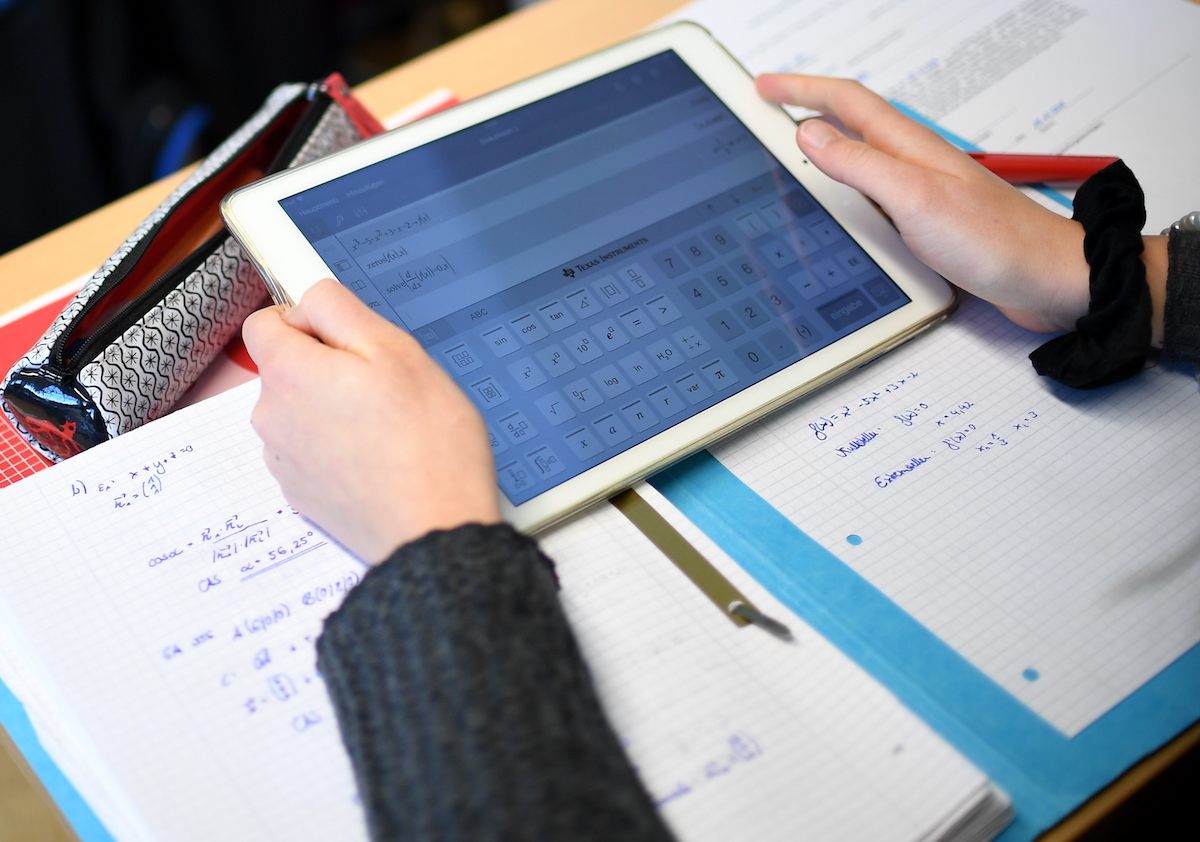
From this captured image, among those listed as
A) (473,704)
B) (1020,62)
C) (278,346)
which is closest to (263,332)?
(278,346)

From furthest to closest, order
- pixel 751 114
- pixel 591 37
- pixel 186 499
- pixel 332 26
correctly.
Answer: pixel 332 26
pixel 591 37
pixel 751 114
pixel 186 499

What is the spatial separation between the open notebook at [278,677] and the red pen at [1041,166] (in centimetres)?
44

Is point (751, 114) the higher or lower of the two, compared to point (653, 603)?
higher

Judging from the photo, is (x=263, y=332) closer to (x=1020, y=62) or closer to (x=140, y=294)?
(x=140, y=294)

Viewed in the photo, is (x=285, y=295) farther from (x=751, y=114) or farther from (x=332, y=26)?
(x=332, y=26)

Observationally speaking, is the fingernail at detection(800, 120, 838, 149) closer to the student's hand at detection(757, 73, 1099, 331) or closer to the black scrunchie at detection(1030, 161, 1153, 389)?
the student's hand at detection(757, 73, 1099, 331)

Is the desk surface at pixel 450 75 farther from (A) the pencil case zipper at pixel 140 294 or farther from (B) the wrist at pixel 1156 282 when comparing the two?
(B) the wrist at pixel 1156 282

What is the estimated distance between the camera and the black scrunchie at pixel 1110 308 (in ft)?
1.79

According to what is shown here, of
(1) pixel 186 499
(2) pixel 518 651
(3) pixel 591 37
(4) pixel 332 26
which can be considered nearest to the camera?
(2) pixel 518 651

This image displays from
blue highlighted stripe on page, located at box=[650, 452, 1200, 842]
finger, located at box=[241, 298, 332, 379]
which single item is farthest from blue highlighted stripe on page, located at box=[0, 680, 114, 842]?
blue highlighted stripe on page, located at box=[650, 452, 1200, 842]

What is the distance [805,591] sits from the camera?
49 centimetres

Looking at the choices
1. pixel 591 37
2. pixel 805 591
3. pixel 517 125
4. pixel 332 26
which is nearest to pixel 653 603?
pixel 805 591

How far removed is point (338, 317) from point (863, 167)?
0.37 metres

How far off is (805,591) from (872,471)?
99mm
